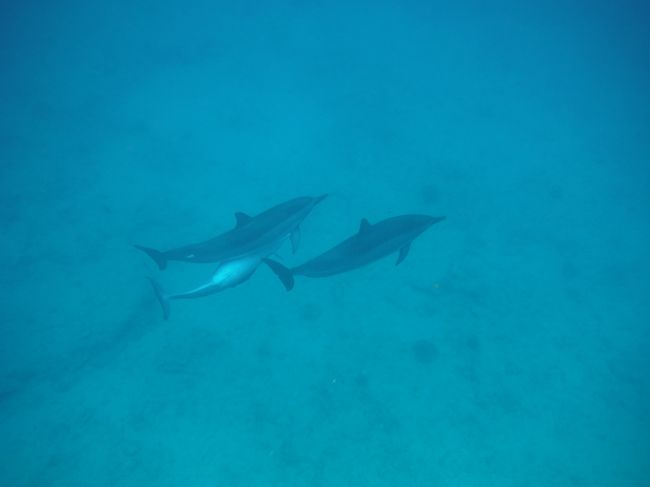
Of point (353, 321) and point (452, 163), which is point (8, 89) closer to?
point (353, 321)

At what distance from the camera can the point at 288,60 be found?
57.7 feet

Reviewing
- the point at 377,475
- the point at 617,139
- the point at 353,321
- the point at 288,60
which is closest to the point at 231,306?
the point at 353,321

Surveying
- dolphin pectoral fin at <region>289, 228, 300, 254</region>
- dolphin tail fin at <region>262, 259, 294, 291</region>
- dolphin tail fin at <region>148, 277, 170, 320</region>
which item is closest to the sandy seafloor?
dolphin tail fin at <region>148, 277, 170, 320</region>

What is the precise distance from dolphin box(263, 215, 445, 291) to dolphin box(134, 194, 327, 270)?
619mm

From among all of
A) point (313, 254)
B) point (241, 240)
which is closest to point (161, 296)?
point (241, 240)

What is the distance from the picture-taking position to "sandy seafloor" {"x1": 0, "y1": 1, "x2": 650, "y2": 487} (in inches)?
269

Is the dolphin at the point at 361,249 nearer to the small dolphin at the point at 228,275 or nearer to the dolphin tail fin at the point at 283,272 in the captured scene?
the dolphin tail fin at the point at 283,272

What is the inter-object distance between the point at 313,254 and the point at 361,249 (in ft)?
11.2

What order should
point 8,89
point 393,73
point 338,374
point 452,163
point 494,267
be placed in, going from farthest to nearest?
point 393,73
point 8,89
point 452,163
point 494,267
point 338,374

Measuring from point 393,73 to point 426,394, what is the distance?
15.3m

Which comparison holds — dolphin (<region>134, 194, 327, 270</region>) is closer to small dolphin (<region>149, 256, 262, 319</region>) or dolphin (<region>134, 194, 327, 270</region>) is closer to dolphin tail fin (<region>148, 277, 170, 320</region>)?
small dolphin (<region>149, 256, 262, 319</region>)

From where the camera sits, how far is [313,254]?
31.3ft

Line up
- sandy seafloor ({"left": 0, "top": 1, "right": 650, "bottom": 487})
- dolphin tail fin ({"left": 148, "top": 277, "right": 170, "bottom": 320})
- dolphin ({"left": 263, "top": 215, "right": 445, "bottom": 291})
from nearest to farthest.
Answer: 1. dolphin ({"left": 263, "top": 215, "right": 445, "bottom": 291})
2. sandy seafloor ({"left": 0, "top": 1, "right": 650, "bottom": 487})
3. dolphin tail fin ({"left": 148, "top": 277, "right": 170, "bottom": 320})

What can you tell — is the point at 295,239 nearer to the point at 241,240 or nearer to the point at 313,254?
the point at 241,240
